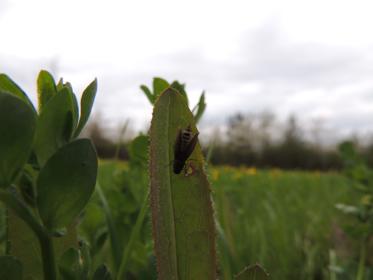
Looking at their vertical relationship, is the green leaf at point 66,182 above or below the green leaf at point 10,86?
below

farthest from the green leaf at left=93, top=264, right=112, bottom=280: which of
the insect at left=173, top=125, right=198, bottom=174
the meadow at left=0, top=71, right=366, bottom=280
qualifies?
the insect at left=173, top=125, right=198, bottom=174

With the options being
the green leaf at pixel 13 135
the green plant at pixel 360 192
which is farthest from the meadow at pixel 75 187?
the green plant at pixel 360 192

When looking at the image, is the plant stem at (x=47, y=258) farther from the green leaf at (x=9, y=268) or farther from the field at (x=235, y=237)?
the field at (x=235, y=237)

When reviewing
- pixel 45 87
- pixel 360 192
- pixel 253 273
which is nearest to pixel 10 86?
pixel 45 87

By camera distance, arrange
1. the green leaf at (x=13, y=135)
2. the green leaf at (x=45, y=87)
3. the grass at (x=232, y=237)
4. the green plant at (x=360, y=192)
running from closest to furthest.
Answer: the green leaf at (x=13, y=135) → the green leaf at (x=45, y=87) → the grass at (x=232, y=237) → the green plant at (x=360, y=192)

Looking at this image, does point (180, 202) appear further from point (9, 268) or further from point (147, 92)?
point (147, 92)

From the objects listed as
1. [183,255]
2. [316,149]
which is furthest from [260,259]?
[316,149]
